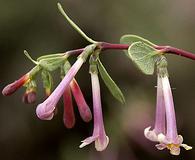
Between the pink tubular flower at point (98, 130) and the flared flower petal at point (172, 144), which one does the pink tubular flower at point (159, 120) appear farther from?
the pink tubular flower at point (98, 130)

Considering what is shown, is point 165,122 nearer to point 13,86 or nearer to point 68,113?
point 68,113

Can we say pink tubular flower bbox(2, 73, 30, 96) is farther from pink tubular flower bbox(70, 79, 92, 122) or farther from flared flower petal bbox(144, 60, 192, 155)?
flared flower petal bbox(144, 60, 192, 155)

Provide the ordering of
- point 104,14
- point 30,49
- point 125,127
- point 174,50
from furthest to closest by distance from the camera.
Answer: point 104,14 → point 30,49 → point 125,127 → point 174,50

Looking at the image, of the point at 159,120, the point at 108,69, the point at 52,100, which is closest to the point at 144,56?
the point at 159,120

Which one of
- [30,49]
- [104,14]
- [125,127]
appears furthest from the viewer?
[104,14]

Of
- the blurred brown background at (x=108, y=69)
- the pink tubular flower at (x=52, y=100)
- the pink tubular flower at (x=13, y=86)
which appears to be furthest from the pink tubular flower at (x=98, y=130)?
the blurred brown background at (x=108, y=69)

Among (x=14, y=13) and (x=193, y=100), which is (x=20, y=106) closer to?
(x=14, y=13)

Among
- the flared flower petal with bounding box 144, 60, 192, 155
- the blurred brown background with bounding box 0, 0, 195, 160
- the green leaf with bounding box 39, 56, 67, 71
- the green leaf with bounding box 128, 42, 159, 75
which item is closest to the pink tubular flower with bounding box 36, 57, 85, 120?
the green leaf with bounding box 39, 56, 67, 71

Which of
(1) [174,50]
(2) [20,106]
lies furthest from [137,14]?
(1) [174,50]
